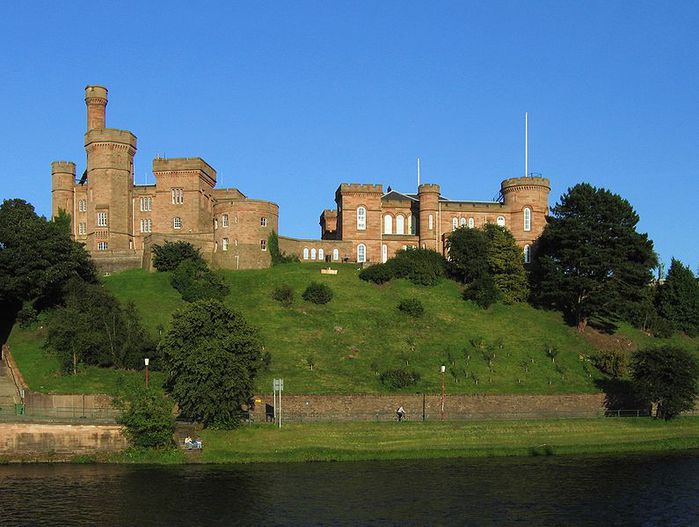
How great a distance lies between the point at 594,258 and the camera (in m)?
73.8

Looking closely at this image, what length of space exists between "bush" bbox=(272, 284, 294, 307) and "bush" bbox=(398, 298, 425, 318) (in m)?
10.1

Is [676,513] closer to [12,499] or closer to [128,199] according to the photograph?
[12,499]

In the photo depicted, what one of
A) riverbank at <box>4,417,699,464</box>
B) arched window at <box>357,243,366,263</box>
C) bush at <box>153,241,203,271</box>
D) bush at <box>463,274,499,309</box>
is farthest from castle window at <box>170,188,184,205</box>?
riverbank at <box>4,417,699,464</box>

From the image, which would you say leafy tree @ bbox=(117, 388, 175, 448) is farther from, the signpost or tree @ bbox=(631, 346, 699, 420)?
tree @ bbox=(631, 346, 699, 420)

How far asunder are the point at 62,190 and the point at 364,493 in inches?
2848

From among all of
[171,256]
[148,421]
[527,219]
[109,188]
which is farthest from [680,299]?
[109,188]

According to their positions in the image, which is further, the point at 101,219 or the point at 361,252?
the point at 361,252

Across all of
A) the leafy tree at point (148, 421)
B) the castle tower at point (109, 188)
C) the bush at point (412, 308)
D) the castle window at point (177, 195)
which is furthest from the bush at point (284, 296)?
the leafy tree at point (148, 421)

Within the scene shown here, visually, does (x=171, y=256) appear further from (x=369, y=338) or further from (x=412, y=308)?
(x=412, y=308)

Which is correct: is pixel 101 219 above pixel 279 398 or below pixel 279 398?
above

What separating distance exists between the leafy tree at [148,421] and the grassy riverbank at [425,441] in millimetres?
743

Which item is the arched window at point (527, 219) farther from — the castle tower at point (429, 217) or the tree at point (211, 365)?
the tree at point (211, 365)

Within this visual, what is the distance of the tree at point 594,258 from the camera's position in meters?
73.7

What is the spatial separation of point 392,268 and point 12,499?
53074mm
